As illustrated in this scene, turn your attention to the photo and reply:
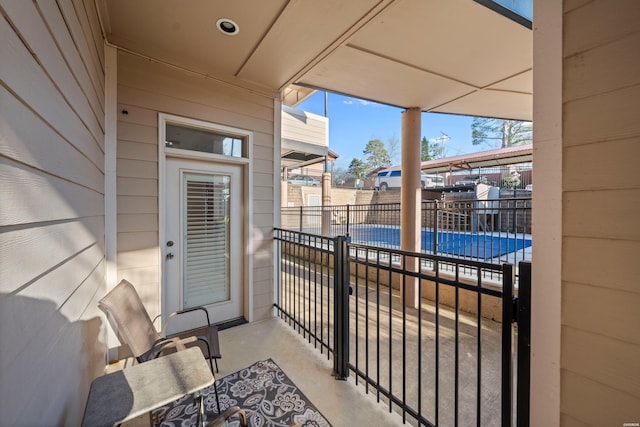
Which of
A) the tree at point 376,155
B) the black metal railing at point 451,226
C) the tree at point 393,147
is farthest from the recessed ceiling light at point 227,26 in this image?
the tree at point 376,155

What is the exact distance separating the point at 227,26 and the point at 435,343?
10.1ft

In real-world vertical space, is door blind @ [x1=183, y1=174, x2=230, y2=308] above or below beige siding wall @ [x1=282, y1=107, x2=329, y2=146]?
below

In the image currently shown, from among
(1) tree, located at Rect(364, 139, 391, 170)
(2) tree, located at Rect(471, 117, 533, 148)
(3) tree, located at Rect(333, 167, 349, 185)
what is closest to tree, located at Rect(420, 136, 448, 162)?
(2) tree, located at Rect(471, 117, 533, 148)

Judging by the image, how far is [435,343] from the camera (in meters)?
2.03

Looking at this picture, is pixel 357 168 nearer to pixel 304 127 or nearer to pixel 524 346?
pixel 304 127

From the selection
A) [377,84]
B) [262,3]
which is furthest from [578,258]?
[377,84]

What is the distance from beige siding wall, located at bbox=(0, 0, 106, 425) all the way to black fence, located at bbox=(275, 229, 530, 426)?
1.46m

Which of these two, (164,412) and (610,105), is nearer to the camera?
(610,105)

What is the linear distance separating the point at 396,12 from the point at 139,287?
10.8 feet

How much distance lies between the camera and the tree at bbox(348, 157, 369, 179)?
24.4 metres

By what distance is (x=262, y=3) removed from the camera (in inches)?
72.2

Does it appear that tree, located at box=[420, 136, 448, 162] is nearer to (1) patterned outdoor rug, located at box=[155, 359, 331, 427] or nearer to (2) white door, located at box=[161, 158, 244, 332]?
(2) white door, located at box=[161, 158, 244, 332]

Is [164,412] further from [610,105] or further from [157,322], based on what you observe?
[610,105]

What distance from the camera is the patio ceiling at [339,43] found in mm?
1903
